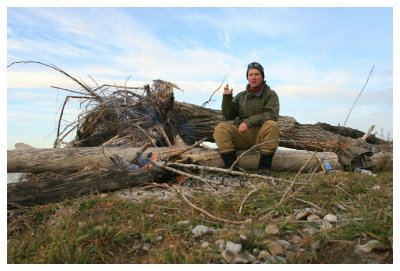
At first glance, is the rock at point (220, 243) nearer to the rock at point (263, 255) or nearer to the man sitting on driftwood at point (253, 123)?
the rock at point (263, 255)

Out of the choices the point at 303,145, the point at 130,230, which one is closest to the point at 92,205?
the point at 130,230

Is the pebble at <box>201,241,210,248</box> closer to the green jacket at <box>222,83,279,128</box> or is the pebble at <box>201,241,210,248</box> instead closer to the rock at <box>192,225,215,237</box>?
the rock at <box>192,225,215,237</box>

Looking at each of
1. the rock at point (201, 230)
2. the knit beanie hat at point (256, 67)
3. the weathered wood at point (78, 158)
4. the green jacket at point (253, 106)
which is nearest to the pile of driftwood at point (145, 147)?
the weathered wood at point (78, 158)

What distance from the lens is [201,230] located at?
3844mm

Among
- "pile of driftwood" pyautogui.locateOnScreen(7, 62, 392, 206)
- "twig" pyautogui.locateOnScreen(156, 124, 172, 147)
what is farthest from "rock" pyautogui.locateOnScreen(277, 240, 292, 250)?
"twig" pyautogui.locateOnScreen(156, 124, 172, 147)

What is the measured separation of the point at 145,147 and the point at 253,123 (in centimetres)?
211

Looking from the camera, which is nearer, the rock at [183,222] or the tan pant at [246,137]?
the rock at [183,222]

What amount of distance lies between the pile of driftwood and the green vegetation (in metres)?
0.96

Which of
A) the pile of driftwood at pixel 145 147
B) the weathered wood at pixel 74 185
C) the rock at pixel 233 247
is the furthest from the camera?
the pile of driftwood at pixel 145 147

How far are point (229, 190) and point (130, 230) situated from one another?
7.99 feet

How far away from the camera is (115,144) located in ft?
29.0

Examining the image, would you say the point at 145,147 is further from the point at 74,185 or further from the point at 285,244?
the point at 285,244

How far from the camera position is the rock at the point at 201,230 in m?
3.80

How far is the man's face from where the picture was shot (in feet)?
25.1
